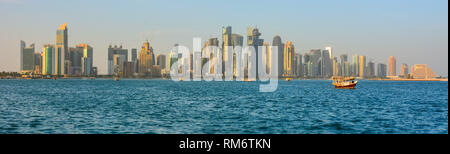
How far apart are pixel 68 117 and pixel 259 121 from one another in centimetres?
2130
